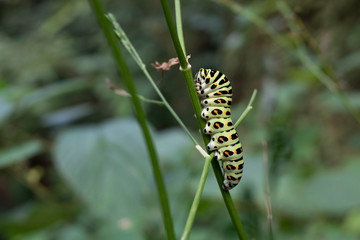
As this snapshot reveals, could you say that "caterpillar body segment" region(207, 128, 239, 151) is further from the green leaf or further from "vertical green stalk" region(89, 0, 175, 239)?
the green leaf

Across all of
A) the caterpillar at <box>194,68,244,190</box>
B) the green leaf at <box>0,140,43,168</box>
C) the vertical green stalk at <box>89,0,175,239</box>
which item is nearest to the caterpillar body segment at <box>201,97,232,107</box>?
the caterpillar at <box>194,68,244,190</box>

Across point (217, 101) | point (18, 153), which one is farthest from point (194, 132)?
point (217, 101)

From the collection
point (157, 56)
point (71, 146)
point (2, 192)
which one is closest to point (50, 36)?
point (157, 56)

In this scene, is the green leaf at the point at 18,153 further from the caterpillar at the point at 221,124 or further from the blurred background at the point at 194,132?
the caterpillar at the point at 221,124

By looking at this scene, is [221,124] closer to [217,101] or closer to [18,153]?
[217,101]

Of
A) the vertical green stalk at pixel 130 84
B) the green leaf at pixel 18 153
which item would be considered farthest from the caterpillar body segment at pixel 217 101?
the green leaf at pixel 18 153

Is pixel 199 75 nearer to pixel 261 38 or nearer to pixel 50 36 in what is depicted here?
pixel 261 38
